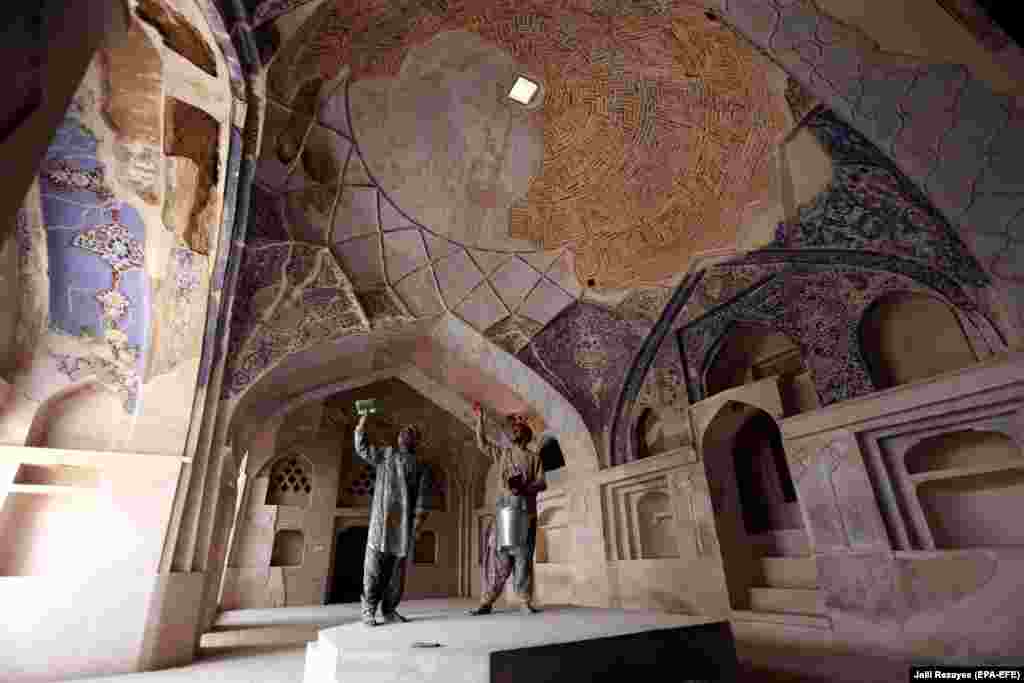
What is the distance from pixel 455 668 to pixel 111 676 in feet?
13.9

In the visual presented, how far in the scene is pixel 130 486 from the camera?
5.05m

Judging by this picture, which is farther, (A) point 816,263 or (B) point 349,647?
(A) point 816,263

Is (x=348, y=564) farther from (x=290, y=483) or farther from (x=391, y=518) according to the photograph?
(x=391, y=518)

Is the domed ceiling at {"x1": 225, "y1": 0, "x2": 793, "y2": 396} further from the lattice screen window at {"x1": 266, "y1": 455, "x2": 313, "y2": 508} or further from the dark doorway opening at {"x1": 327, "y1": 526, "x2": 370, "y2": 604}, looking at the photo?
the dark doorway opening at {"x1": 327, "y1": 526, "x2": 370, "y2": 604}

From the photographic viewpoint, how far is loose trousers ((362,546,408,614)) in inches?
151

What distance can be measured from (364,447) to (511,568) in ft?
6.08

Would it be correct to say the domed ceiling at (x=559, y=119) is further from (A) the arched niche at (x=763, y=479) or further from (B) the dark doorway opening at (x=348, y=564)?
(B) the dark doorway opening at (x=348, y=564)

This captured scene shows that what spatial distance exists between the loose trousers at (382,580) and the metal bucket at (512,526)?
36.1 inches

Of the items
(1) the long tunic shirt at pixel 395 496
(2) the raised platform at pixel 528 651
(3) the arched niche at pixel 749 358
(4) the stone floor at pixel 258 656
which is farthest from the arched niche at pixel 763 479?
(1) the long tunic shirt at pixel 395 496

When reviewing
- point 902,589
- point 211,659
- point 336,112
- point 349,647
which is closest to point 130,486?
point 211,659

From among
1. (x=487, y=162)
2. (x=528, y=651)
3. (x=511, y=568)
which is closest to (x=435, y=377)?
(x=487, y=162)

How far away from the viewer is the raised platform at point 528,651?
246cm

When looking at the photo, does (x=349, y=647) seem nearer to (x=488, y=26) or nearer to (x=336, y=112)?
(x=336, y=112)

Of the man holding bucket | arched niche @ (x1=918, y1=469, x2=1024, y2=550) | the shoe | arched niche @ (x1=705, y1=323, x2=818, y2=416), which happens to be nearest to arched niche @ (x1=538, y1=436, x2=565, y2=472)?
arched niche @ (x1=705, y1=323, x2=818, y2=416)
